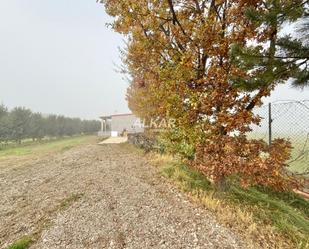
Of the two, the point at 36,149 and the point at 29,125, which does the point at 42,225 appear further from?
the point at 29,125

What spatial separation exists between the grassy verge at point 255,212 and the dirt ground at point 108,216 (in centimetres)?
21

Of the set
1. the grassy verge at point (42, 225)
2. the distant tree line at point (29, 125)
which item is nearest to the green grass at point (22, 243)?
the grassy verge at point (42, 225)

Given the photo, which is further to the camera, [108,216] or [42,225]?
[108,216]

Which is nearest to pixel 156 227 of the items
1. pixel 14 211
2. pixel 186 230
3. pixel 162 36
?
pixel 186 230

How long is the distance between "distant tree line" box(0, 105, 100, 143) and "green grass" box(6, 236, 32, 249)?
2865cm

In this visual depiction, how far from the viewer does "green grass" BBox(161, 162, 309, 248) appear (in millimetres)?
3782

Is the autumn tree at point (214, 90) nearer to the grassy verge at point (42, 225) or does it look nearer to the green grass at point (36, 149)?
the grassy verge at point (42, 225)

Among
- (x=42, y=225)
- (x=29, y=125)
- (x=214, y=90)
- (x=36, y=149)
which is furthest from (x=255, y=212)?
(x=29, y=125)

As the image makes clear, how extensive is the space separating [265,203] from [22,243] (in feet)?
12.3

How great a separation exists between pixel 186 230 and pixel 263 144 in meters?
2.02

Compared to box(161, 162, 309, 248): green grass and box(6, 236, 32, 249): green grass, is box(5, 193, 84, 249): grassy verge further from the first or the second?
box(161, 162, 309, 248): green grass

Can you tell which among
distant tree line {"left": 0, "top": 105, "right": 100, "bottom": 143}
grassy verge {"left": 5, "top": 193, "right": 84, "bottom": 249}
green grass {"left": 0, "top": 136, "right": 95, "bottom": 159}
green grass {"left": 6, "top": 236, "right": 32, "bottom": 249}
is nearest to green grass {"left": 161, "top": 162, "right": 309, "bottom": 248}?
grassy verge {"left": 5, "top": 193, "right": 84, "bottom": 249}

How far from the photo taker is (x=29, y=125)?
3338cm

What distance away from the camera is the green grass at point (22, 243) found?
3.37 metres
